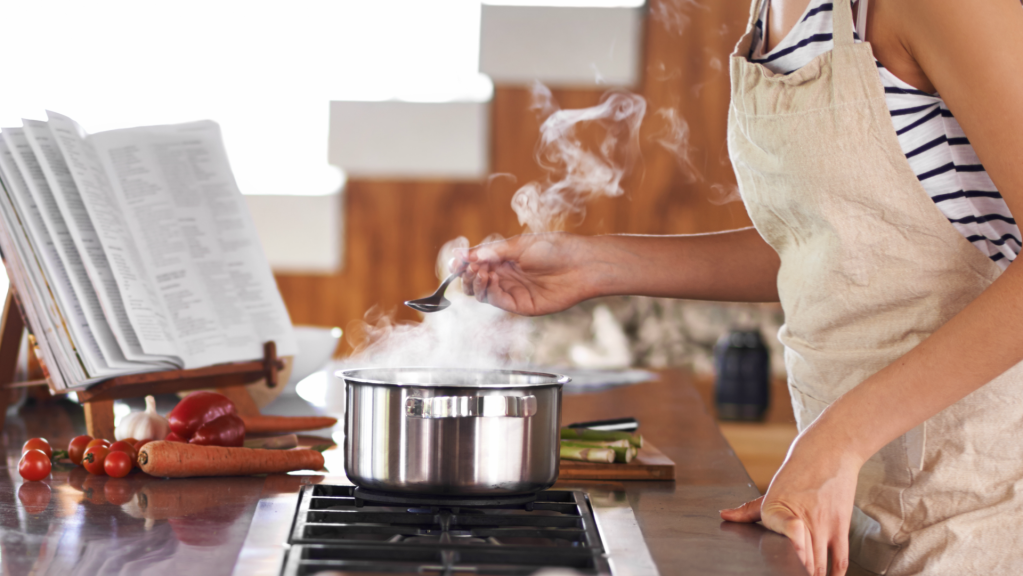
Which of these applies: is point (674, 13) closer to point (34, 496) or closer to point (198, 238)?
point (198, 238)

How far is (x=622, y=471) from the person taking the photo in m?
0.95

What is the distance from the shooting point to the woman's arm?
3.47 ft

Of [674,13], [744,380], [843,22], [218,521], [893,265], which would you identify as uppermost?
[674,13]

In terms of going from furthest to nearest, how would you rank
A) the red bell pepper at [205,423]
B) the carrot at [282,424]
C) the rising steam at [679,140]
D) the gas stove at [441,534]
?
the rising steam at [679,140], the carrot at [282,424], the red bell pepper at [205,423], the gas stove at [441,534]

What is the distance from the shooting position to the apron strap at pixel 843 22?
78 centimetres

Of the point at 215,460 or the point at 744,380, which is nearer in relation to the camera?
the point at 215,460

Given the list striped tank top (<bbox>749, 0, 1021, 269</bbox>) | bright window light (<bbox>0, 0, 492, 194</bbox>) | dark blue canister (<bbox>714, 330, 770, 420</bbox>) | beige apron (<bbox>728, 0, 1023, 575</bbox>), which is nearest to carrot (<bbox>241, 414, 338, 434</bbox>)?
beige apron (<bbox>728, 0, 1023, 575</bbox>)

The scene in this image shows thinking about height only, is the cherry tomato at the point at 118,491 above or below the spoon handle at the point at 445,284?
below

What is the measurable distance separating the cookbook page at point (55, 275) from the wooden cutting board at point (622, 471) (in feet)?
1.86

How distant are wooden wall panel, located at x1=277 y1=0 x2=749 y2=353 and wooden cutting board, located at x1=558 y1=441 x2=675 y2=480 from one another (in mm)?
2351

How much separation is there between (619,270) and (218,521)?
1.82ft

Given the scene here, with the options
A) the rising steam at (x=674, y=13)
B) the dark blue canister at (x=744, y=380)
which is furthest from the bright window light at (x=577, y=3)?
the dark blue canister at (x=744, y=380)

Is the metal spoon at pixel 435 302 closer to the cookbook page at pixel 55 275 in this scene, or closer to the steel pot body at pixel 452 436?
the steel pot body at pixel 452 436

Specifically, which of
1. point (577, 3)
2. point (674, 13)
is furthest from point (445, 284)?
point (674, 13)
